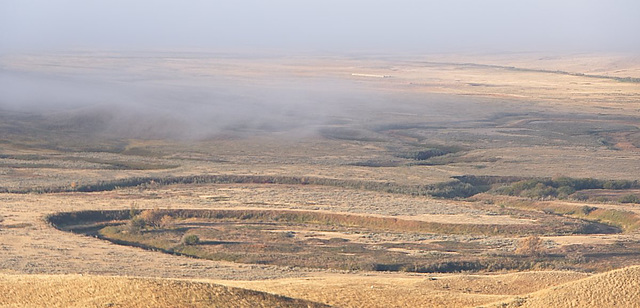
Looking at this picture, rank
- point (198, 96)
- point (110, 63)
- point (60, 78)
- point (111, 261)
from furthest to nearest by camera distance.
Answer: point (110, 63) < point (60, 78) < point (198, 96) < point (111, 261)

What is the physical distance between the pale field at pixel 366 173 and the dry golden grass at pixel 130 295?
80 mm

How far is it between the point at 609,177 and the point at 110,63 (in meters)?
114

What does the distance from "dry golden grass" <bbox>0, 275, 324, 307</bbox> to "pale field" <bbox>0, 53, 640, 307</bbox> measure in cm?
8

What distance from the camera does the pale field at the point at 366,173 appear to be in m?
20.8

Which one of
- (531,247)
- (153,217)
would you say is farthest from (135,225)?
(531,247)

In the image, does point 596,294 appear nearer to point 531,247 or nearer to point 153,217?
point 531,247

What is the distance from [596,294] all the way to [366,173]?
31.6m

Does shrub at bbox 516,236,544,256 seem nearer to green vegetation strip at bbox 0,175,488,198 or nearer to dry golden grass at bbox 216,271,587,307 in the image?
dry golden grass at bbox 216,271,587,307

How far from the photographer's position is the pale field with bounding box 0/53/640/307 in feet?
68.2

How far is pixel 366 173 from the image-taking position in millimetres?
48375

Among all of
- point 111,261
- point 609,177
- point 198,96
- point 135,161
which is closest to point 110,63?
point 198,96

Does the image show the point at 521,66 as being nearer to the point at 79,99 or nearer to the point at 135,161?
the point at 79,99

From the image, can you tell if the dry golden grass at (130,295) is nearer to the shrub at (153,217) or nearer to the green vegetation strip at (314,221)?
the green vegetation strip at (314,221)

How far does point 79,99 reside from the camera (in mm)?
89875
